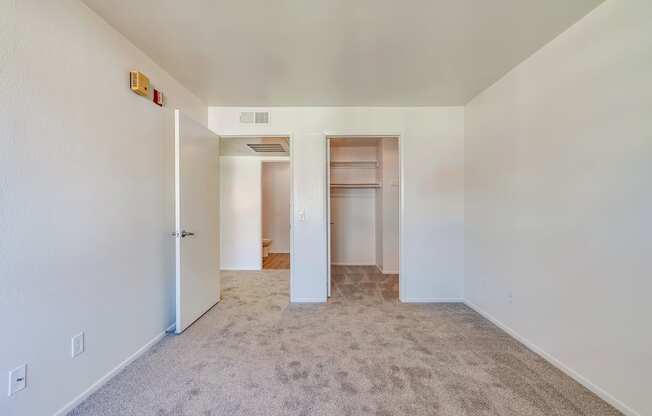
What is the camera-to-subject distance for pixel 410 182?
10.8 feet

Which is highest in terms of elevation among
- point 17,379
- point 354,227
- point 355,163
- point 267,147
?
point 267,147

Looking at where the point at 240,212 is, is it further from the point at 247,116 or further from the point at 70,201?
the point at 70,201

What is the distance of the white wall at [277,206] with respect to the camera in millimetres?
6816

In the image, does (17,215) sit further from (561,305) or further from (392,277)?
(392,277)

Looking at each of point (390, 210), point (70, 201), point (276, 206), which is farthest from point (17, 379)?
point (276, 206)

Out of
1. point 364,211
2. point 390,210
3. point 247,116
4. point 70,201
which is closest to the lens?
point 70,201

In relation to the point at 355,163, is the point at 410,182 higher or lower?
lower

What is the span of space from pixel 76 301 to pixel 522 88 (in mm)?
3644

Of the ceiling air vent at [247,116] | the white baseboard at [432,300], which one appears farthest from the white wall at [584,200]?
the ceiling air vent at [247,116]

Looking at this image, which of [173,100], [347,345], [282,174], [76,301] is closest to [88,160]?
[76,301]

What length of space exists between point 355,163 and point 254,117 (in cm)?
249

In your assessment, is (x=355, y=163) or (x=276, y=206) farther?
(x=276, y=206)

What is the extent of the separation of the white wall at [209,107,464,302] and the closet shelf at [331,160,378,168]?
1908mm

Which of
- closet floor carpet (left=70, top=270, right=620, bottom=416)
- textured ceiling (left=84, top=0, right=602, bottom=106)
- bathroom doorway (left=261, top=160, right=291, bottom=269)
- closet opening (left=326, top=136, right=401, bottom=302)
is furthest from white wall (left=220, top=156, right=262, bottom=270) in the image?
textured ceiling (left=84, top=0, right=602, bottom=106)
